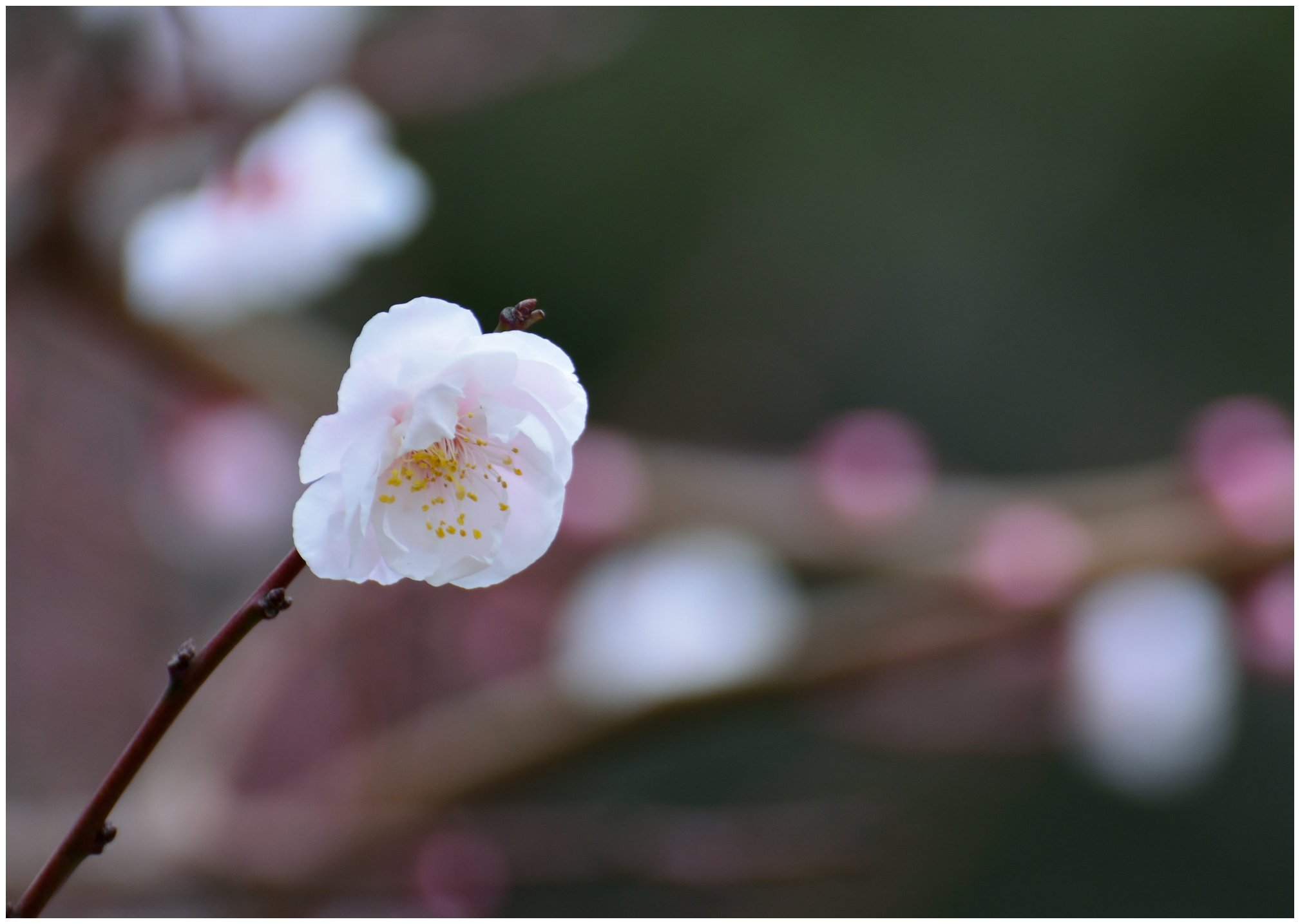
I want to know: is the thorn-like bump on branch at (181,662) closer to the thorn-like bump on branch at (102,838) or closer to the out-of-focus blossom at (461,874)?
the thorn-like bump on branch at (102,838)

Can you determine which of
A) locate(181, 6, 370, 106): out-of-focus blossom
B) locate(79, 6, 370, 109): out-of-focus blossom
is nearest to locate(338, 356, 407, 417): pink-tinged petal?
locate(79, 6, 370, 109): out-of-focus blossom

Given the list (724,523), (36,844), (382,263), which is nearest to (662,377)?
(382,263)

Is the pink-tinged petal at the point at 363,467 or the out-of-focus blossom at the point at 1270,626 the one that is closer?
the pink-tinged petal at the point at 363,467

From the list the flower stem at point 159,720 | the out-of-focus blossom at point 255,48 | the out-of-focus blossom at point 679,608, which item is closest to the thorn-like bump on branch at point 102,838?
the flower stem at point 159,720

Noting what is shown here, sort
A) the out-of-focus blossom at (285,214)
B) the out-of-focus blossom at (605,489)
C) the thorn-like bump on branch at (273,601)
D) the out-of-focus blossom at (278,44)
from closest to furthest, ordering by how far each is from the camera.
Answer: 1. the thorn-like bump on branch at (273,601)
2. the out-of-focus blossom at (285,214)
3. the out-of-focus blossom at (278,44)
4. the out-of-focus blossom at (605,489)

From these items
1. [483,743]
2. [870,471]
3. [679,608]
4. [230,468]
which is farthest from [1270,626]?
[230,468]

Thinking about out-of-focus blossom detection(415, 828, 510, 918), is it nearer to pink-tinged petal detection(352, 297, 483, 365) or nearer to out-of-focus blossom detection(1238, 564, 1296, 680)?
out-of-focus blossom detection(1238, 564, 1296, 680)
